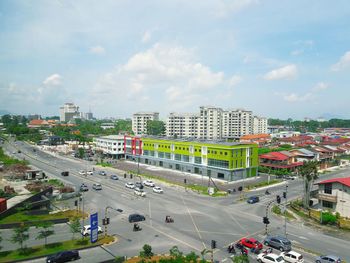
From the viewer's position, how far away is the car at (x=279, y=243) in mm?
36969

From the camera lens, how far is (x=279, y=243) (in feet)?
123

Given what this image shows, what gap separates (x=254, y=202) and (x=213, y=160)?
88.6 ft

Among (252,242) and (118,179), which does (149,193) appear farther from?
(252,242)

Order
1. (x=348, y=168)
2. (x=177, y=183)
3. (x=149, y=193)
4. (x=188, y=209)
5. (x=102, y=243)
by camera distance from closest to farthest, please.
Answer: (x=102, y=243)
(x=188, y=209)
(x=149, y=193)
(x=177, y=183)
(x=348, y=168)

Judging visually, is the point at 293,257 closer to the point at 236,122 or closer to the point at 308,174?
the point at 308,174

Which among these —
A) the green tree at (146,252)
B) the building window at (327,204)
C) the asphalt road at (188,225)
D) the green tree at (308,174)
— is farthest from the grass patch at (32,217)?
the building window at (327,204)

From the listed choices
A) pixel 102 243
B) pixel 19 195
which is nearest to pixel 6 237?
pixel 102 243

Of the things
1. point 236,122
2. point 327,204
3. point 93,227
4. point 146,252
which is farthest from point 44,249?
point 236,122

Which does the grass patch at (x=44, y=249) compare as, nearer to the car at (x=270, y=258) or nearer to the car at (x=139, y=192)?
the car at (x=270, y=258)

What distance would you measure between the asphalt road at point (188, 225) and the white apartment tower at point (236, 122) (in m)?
A: 116

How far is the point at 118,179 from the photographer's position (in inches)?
3337

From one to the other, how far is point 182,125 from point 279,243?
5838 inches

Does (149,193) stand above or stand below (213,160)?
below

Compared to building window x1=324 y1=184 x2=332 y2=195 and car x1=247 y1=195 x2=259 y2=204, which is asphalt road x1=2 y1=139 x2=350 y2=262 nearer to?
car x1=247 y1=195 x2=259 y2=204
